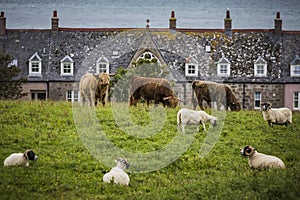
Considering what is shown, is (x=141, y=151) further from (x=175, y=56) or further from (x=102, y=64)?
Answer: (x=175, y=56)

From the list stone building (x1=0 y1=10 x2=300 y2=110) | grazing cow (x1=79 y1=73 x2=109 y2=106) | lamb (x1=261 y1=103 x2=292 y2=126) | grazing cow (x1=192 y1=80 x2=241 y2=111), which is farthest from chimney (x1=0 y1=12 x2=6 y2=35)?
lamb (x1=261 y1=103 x2=292 y2=126)

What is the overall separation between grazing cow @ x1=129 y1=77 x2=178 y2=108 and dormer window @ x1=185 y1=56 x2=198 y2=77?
28.5m

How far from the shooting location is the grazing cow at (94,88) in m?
27.2

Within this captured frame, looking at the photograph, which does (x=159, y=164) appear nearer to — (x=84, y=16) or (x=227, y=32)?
(x=227, y=32)

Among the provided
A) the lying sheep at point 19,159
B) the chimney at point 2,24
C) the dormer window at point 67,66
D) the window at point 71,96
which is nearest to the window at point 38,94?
the window at point 71,96

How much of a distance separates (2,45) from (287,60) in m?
26.6

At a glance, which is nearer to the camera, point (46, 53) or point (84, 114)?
point (84, 114)

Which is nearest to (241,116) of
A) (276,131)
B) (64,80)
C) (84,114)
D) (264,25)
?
(276,131)

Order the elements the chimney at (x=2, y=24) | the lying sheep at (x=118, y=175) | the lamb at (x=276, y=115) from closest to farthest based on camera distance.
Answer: the lying sheep at (x=118, y=175), the lamb at (x=276, y=115), the chimney at (x=2, y=24)

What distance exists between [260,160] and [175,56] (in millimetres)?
39328

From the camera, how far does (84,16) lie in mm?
76375

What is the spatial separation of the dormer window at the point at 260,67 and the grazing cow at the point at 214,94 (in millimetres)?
28180

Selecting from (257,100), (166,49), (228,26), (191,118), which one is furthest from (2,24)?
(191,118)

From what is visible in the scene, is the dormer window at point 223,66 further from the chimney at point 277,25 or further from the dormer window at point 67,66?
the dormer window at point 67,66
